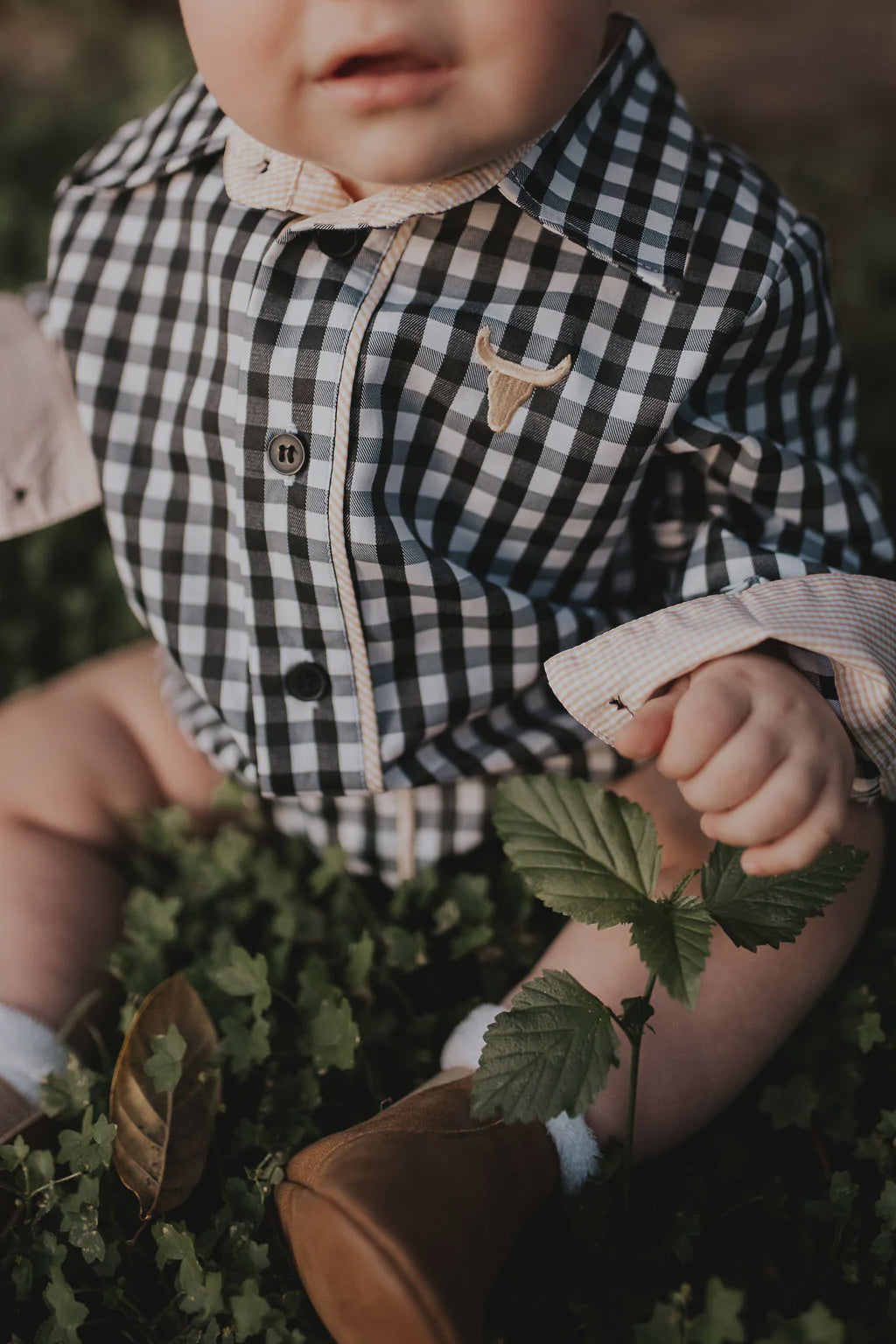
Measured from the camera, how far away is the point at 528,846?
42.1 inches

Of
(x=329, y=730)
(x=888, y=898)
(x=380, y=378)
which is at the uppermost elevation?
(x=380, y=378)

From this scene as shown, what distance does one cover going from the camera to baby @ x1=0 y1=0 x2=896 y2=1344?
3.15 ft

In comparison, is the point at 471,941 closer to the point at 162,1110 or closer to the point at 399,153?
the point at 162,1110

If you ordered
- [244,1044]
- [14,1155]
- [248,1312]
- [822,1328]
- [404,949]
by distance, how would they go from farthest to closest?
[404,949] < [244,1044] < [14,1155] < [248,1312] < [822,1328]

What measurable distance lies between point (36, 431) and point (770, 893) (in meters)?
0.97

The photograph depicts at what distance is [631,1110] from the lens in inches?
40.3

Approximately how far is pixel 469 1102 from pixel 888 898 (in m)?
0.62

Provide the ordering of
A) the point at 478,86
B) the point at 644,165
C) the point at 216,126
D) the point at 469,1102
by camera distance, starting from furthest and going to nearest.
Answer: the point at 216,126 → the point at 644,165 → the point at 469,1102 → the point at 478,86

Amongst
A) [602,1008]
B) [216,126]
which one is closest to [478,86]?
[216,126]

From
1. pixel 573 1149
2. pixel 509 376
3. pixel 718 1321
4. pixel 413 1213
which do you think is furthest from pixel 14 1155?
pixel 509 376

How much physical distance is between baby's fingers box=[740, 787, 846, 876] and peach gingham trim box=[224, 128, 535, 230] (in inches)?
24.6

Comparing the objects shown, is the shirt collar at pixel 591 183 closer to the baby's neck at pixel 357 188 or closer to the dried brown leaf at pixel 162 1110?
the baby's neck at pixel 357 188

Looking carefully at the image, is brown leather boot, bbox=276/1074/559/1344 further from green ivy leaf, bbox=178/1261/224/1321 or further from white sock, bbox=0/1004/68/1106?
white sock, bbox=0/1004/68/1106

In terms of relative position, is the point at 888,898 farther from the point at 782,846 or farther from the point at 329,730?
the point at 329,730
